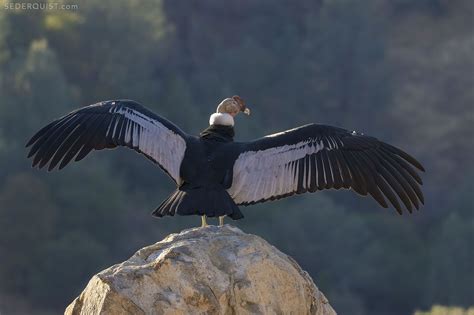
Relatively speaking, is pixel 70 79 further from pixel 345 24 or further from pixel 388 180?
pixel 388 180

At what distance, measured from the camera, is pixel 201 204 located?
1251cm

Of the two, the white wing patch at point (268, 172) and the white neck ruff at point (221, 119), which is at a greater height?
the white neck ruff at point (221, 119)

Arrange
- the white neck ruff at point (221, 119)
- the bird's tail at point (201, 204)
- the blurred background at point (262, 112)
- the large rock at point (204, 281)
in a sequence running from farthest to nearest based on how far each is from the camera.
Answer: the blurred background at point (262, 112) < the white neck ruff at point (221, 119) < the bird's tail at point (201, 204) < the large rock at point (204, 281)

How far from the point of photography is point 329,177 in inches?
534

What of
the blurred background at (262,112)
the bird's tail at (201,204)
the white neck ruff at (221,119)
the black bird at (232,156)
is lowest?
the blurred background at (262,112)

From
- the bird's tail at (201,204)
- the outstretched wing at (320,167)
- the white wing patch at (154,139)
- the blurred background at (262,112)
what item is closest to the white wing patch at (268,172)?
the outstretched wing at (320,167)

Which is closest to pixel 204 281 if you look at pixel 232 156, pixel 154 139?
pixel 232 156

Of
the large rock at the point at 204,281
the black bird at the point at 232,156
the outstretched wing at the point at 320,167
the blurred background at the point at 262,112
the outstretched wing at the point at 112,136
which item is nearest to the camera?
the large rock at the point at 204,281

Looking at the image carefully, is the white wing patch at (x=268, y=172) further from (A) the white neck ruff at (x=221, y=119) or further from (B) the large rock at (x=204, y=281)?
(B) the large rock at (x=204, y=281)

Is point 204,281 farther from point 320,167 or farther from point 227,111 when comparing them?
point 227,111

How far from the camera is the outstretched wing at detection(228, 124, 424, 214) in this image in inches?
516

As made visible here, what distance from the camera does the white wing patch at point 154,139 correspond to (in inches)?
520

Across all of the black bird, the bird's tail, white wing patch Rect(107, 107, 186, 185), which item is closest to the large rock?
the bird's tail

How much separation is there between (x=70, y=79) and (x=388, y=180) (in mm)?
54225
